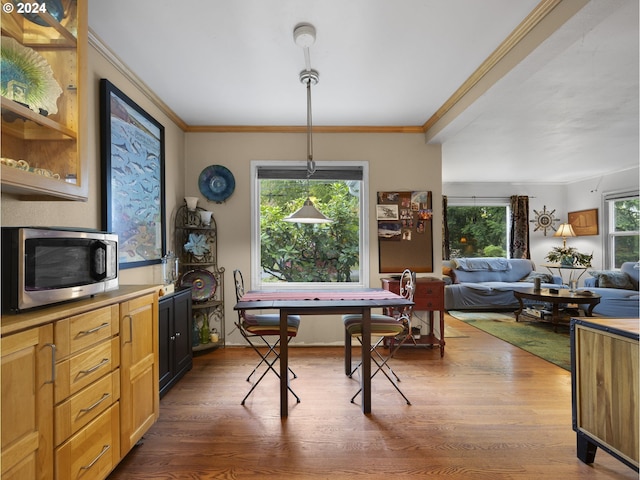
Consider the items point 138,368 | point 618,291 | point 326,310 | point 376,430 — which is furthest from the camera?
point 618,291

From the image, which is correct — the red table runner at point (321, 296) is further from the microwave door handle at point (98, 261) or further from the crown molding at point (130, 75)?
the crown molding at point (130, 75)

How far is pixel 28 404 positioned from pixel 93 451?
0.49 m

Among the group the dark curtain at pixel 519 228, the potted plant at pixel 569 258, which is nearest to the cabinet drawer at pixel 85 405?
the potted plant at pixel 569 258

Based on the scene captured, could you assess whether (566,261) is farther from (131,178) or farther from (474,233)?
(131,178)

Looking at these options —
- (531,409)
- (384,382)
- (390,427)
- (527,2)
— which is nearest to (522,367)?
(531,409)

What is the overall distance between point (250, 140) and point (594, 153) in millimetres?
5166

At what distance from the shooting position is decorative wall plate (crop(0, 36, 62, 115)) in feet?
4.56

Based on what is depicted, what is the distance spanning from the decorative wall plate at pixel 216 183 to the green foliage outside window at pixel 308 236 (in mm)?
397

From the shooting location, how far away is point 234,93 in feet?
9.80

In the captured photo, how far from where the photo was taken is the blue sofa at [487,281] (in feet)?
19.2

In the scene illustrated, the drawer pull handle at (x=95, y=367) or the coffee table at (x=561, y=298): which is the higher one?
the drawer pull handle at (x=95, y=367)

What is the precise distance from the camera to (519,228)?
715 cm

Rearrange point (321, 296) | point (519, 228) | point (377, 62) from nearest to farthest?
point (377, 62), point (321, 296), point (519, 228)

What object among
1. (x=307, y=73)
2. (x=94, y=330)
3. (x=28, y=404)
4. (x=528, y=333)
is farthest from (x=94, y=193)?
(x=528, y=333)
